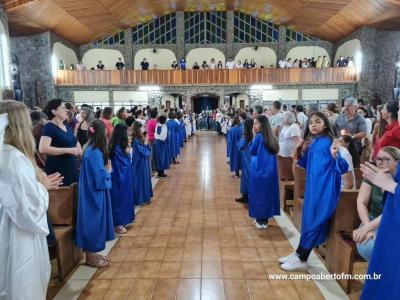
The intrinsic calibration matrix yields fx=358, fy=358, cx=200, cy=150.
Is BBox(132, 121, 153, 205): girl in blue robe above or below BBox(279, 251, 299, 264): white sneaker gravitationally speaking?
above

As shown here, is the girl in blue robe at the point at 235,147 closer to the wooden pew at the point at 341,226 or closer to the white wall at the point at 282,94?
the wooden pew at the point at 341,226

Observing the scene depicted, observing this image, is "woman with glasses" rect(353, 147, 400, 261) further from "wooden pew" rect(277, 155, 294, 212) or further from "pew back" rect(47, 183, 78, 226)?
"pew back" rect(47, 183, 78, 226)

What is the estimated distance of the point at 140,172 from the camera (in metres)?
5.90

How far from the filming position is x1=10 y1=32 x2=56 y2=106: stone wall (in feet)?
62.0

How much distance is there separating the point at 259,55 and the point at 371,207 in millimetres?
22915

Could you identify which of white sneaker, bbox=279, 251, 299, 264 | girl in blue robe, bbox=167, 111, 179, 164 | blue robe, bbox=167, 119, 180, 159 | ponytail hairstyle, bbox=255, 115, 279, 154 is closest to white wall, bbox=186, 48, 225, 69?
girl in blue robe, bbox=167, 111, 179, 164

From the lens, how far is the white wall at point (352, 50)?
20.1m

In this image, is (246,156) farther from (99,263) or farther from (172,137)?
(172,137)

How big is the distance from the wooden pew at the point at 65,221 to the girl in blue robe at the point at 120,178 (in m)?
0.90

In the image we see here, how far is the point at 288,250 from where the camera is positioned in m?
4.18

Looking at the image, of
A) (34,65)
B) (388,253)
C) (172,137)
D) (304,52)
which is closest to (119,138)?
(388,253)

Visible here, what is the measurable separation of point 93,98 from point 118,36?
512cm

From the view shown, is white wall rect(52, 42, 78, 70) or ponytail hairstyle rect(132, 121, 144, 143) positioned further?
white wall rect(52, 42, 78, 70)

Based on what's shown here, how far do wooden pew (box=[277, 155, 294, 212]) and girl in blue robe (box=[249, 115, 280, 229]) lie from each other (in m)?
0.94
